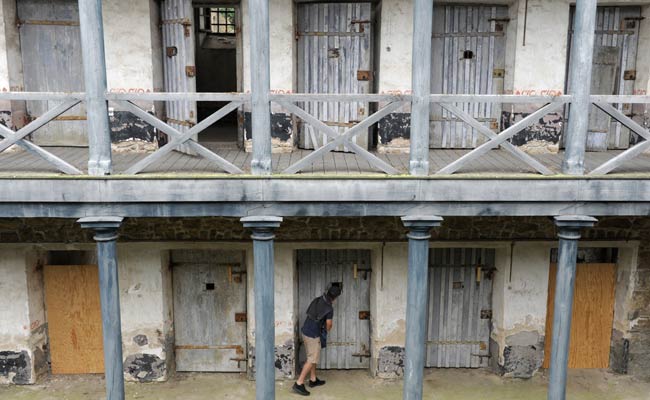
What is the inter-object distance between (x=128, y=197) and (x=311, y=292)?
12.5ft

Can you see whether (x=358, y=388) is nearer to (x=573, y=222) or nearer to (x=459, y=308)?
(x=459, y=308)

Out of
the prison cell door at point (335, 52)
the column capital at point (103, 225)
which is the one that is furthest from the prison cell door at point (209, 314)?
the column capital at point (103, 225)

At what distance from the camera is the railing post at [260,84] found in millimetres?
6379

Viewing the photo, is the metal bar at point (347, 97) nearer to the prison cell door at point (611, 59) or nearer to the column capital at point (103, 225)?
the column capital at point (103, 225)

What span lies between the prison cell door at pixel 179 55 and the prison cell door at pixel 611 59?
5.49 metres

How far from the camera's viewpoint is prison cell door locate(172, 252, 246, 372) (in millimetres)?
9461

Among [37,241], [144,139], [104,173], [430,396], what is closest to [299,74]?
[144,139]

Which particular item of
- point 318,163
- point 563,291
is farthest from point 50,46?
point 563,291

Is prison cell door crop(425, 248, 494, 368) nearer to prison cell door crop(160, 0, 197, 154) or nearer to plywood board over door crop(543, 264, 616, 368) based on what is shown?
plywood board over door crop(543, 264, 616, 368)

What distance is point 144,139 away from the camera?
894 cm

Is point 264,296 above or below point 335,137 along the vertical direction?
below

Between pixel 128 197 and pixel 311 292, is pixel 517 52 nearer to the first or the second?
pixel 311 292

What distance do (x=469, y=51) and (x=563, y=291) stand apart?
3.86m

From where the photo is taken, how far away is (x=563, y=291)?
702 cm
